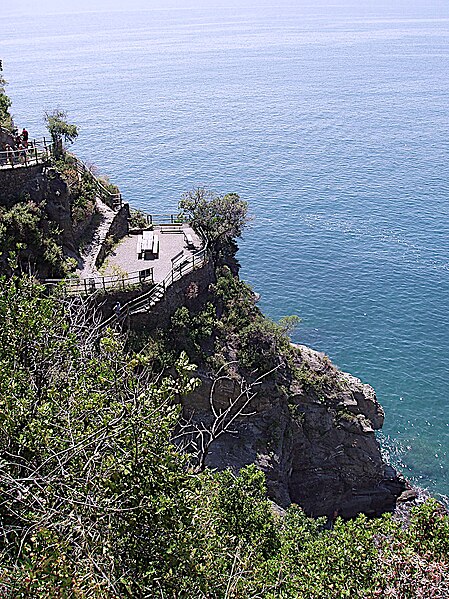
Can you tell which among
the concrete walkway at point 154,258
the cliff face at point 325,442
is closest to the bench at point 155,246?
the concrete walkway at point 154,258

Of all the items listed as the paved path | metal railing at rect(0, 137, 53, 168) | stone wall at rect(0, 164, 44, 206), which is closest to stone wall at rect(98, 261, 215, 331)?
the paved path

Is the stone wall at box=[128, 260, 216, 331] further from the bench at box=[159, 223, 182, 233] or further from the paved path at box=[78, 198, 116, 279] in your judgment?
the bench at box=[159, 223, 182, 233]

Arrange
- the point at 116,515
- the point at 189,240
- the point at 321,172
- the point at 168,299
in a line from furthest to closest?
the point at 321,172, the point at 189,240, the point at 168,299, the point at 116,515

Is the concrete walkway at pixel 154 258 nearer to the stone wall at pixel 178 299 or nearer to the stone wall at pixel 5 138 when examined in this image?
the stone wall at pixel 178 299

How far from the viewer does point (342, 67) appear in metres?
164

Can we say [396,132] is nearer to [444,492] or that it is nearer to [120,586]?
[444,492]

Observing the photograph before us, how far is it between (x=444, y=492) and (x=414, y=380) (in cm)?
1047

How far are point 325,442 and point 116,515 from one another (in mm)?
26099

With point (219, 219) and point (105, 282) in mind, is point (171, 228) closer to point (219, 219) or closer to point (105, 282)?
point (219, 219)

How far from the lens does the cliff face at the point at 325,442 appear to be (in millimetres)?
35594

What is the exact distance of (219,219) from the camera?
41.4 m

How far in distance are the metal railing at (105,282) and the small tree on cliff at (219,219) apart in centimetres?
797

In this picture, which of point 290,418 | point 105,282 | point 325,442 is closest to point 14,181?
point 105,282

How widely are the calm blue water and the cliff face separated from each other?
402 cm
